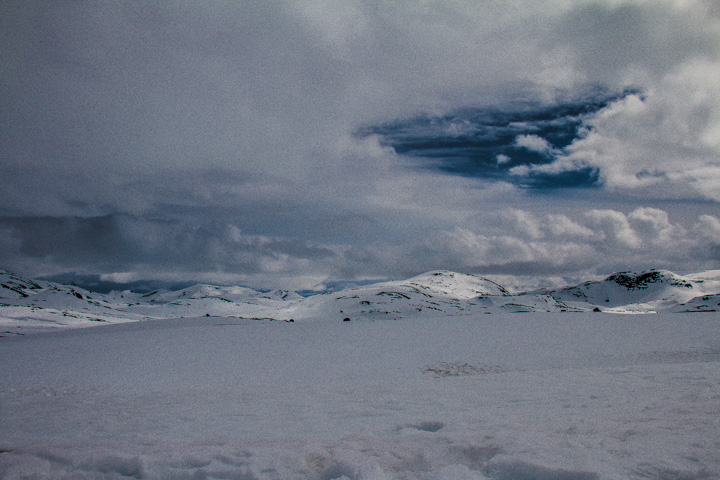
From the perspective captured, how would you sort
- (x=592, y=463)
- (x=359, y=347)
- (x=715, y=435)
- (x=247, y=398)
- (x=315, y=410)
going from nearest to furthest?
(x=592, y=463)
(x=715, y=435)
(x=315, y=410)
(x=247, y=398)
(x=359, y=347)

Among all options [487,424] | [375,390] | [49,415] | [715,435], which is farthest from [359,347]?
[715,435]

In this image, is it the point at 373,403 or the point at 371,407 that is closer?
the point at 371,407

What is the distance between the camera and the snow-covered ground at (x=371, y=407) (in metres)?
5.05

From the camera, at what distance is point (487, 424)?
7.02 m

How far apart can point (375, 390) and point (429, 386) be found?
1650 millimetres

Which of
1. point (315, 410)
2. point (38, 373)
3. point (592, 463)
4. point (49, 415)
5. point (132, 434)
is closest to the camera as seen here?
point (592, 463)

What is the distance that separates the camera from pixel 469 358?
19.2m

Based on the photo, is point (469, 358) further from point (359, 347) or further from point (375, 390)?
point (375, 390)

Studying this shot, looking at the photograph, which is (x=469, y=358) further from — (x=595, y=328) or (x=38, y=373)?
(x=38, y=373)

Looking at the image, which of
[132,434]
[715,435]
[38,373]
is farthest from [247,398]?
[38,373]

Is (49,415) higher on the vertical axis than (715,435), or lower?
lower

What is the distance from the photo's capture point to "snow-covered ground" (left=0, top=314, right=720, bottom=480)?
16.6 ft

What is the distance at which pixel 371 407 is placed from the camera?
380 inches

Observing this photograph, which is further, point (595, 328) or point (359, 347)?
point (595, 328)
